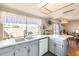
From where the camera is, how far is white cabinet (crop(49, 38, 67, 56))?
3.79ft

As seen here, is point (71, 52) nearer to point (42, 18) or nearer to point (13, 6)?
point (42, 18)

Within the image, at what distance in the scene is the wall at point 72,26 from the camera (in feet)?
3.57

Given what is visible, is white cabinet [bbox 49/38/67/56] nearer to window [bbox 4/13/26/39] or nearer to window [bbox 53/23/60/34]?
window [bbox 53/23/60/34]

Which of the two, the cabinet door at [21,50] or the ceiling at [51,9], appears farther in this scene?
the cabinet door at [21,50]

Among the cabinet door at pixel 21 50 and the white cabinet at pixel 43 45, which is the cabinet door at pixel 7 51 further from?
the white cabinet at pixel 43 45

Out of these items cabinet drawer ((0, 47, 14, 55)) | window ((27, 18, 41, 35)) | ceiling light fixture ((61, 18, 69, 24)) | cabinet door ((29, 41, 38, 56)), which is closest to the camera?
cabinet drawer ((0, 47, 14, 55))

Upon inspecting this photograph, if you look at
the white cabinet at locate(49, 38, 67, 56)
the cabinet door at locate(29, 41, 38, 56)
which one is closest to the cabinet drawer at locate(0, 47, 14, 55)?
the cabinet door at locate(29, 41, 38, 56)

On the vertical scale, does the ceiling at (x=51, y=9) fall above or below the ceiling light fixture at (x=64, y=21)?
above

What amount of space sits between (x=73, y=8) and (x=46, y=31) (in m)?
0.56

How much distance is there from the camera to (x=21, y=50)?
1.23m

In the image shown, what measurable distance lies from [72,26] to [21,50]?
83 centimetres

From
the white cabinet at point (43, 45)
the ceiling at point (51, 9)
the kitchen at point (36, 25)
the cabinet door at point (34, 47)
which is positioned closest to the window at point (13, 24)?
the kitchen at point (36, 25)

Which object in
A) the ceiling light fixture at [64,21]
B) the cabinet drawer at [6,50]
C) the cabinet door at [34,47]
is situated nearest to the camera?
A: the cabinet drawer at [6,50]

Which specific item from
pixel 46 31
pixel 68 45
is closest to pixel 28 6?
pixel 46 31
